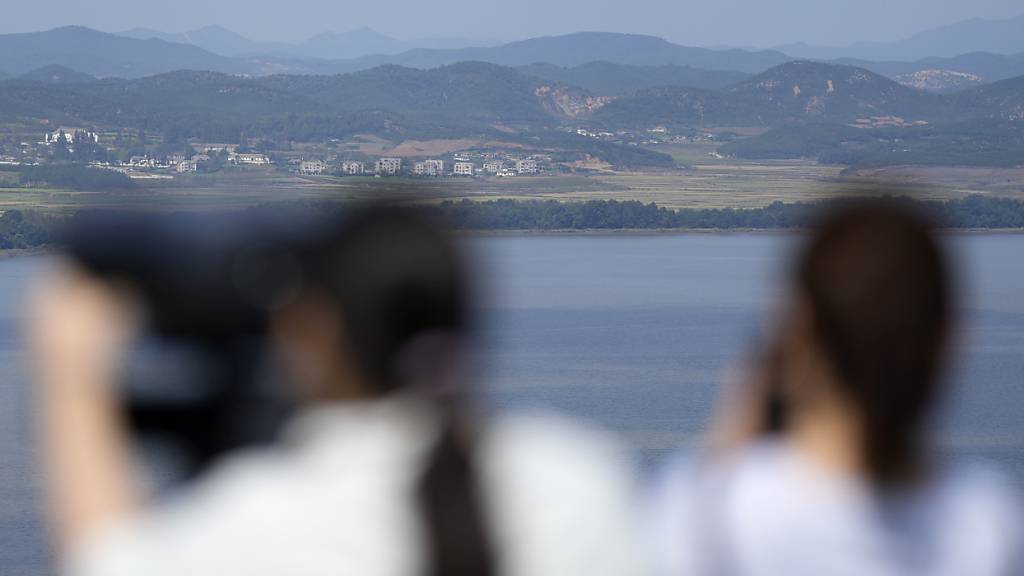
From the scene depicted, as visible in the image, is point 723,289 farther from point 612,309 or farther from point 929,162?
point 929,162

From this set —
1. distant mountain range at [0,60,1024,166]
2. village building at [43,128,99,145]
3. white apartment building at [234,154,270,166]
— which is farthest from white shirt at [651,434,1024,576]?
distant mountain range at [0,60,1024,166]

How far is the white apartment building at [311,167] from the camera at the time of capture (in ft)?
84.7

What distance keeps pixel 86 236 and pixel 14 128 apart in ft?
121

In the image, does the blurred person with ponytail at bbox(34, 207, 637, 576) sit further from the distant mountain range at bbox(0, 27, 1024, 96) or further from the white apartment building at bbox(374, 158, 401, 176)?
the distant mountain range at bbox(0, 27, 1024, 96)

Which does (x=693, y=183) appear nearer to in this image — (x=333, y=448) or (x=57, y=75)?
(x=57, y=75)

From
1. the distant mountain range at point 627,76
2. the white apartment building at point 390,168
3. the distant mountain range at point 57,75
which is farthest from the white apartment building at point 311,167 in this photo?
the distant mountain range at point 627,76

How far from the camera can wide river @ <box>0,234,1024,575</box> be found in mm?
14461

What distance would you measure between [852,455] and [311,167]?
2694 cm

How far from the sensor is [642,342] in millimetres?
20469

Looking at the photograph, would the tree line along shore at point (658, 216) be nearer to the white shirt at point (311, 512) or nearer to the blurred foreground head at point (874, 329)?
the blurred foreground head at point (874, 329)

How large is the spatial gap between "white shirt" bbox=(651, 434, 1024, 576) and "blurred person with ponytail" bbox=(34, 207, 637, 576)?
156mm

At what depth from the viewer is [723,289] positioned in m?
25.7

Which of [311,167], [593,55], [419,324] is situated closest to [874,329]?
[419,324]

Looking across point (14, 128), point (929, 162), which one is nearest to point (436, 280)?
point (929, 162)
